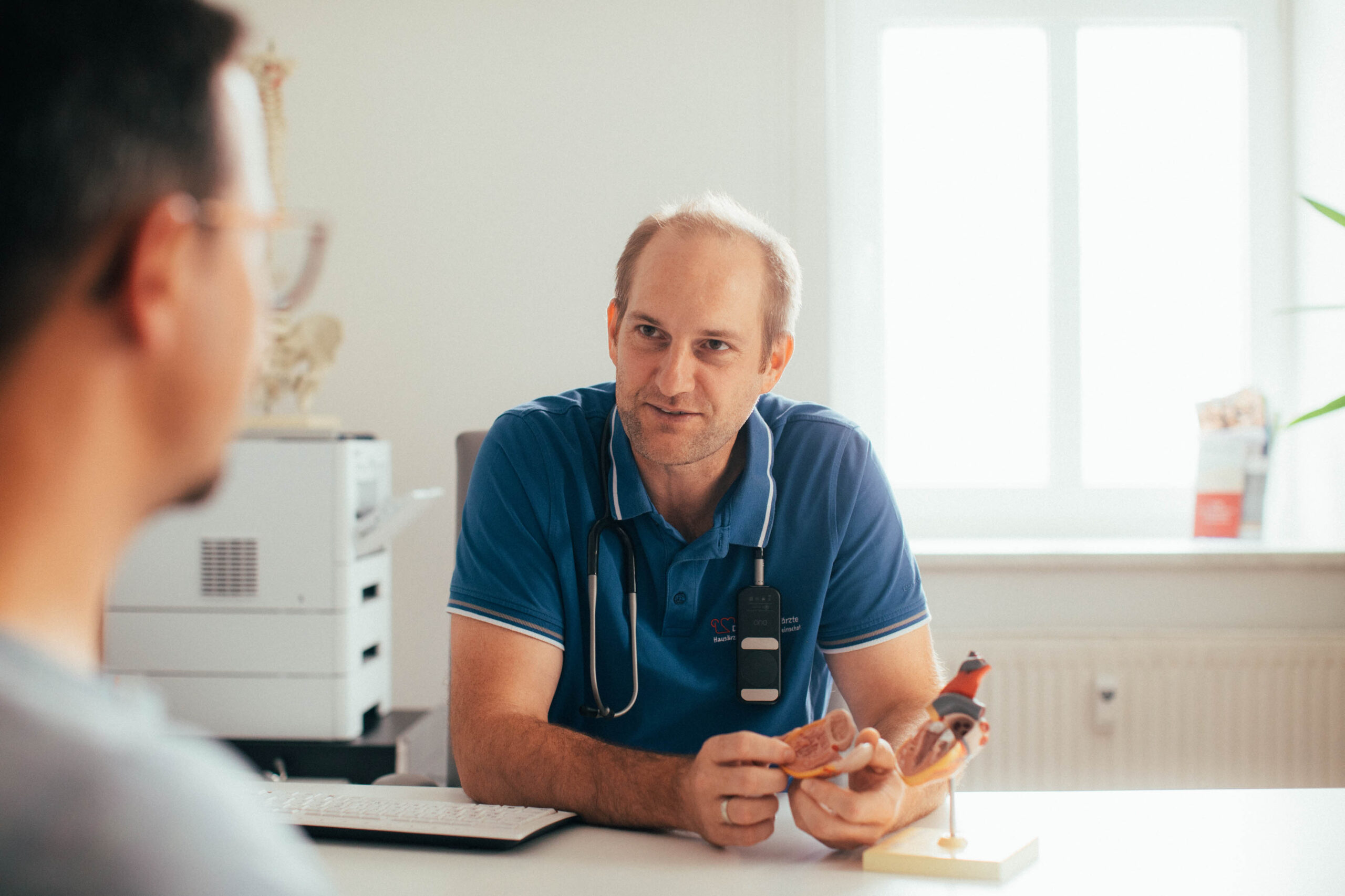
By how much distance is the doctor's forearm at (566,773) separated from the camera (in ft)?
3.46

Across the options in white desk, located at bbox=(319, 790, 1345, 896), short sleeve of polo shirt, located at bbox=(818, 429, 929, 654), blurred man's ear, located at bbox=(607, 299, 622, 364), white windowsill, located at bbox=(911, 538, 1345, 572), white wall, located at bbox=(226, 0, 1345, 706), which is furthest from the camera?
white wall, located at bbox=(226, 0, 1345, 706)

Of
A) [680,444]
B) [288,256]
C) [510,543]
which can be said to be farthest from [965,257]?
[288,256]

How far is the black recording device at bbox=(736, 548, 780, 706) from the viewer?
1.39 m

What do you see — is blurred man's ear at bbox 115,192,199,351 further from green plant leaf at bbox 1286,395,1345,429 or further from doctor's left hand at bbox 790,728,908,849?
green plant leaf at bbox 1286,395,1345,429

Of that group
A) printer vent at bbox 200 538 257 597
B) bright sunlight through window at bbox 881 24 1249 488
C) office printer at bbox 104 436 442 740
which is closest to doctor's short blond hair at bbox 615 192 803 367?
office printer at bbox 104 436 442 740

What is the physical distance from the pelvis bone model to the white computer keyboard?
1.17 feet

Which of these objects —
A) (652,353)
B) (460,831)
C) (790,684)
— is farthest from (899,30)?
(460,831)

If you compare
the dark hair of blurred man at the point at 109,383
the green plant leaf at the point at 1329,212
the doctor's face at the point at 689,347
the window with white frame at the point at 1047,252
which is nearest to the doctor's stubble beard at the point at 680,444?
the doctor's face at the point at 689,347

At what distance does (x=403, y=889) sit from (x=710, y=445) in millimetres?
755

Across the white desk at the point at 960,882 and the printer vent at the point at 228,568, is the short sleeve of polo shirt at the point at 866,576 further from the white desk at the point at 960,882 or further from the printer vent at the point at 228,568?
the printer vent at the point at 228,568

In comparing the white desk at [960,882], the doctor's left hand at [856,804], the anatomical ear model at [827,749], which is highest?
the anatomical ear model at [827,749]

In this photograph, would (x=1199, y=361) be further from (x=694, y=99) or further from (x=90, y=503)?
(x=90, y=503)

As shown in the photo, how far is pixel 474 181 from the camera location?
2873 millimetres

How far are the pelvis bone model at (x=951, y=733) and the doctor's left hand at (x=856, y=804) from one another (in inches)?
1.5
